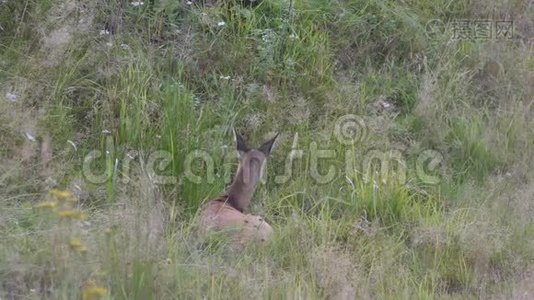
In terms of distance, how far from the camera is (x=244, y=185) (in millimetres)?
6434

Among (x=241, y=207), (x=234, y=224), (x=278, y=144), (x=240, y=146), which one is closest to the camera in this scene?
(x=234, y=224)

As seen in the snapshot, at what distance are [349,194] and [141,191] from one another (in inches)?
61.5

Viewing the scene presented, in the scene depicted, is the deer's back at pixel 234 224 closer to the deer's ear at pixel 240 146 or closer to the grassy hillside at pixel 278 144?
the grassy hillside at pixel 278 144

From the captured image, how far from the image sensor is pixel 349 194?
6590 mm

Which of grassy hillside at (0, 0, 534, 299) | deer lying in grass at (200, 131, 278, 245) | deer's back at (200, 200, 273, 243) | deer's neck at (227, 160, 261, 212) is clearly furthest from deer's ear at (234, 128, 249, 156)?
deer's back at (200, 200, 273, 243)

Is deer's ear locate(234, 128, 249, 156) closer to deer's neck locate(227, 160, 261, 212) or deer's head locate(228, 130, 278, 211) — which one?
deer's head locate(228, 130, 278, 211)

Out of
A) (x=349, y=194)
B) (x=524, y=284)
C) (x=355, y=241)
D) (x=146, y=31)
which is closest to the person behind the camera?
(x=524, y=284)

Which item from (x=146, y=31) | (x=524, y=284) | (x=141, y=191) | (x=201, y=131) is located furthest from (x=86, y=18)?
(x=524, y=284)

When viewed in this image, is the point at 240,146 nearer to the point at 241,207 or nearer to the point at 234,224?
the point at 241,207

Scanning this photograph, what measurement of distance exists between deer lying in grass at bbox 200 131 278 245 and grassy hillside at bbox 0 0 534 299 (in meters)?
0.12

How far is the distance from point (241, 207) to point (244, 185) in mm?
154

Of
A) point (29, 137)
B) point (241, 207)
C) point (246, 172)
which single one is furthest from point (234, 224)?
point (29, 137)

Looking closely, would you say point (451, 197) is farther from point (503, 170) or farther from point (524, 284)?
point (524, 284)

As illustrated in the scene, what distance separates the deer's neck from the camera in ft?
20.9
